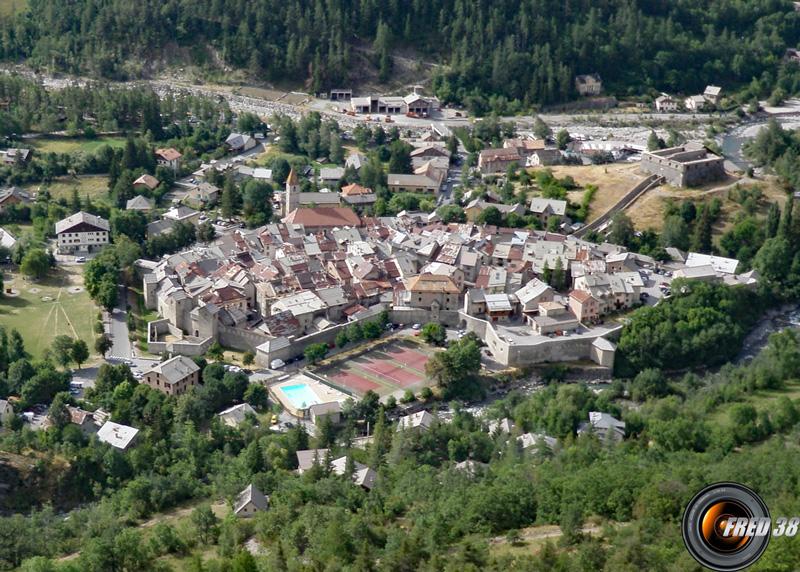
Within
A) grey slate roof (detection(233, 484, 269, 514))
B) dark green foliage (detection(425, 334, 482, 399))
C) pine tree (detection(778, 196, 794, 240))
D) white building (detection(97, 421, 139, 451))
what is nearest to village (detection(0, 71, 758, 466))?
white building (detection(97, 421, 139, 451))

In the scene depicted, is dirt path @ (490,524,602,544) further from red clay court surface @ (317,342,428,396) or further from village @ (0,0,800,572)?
red clay court surface @ (317,342,428,396)

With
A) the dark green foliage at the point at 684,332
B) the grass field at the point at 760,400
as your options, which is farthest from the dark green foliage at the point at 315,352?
the grass field at the point at 760,400

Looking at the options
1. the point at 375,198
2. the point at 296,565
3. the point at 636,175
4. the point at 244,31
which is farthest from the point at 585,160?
the point at 296,565

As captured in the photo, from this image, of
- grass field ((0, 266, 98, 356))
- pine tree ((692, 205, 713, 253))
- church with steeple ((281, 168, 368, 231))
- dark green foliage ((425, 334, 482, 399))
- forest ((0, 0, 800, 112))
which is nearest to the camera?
dark green foliage ((425, 334, 482, 399))

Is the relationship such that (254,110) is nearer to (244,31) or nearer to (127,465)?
(244,31)

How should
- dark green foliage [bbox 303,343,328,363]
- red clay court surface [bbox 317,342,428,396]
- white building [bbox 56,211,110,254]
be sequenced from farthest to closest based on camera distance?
white building [bbox 56,211,110,254]
dark green foliage [bbox 303,343,328,363]
red clay court surface [bbox 317,342,428,396]

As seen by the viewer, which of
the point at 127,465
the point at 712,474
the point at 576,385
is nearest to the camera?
the point at 712,474

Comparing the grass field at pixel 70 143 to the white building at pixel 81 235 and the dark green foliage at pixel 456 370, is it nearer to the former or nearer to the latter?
the white building at pixel 81 235
